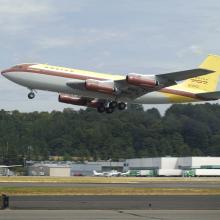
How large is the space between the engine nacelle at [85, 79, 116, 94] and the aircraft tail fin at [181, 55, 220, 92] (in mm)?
10063

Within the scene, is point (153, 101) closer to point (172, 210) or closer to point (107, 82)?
point (107, 82)

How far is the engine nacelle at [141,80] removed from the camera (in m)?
66.1

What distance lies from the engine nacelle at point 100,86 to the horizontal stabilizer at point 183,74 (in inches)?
200

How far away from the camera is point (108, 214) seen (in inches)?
1195

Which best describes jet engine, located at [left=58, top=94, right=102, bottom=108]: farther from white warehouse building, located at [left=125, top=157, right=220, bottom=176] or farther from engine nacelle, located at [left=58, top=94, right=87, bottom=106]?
white warehouse building, located at [left=125, top=157, right=220, bottom=176]

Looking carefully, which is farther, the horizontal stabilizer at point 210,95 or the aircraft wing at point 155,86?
the horizontal stabilizer at point 210,95

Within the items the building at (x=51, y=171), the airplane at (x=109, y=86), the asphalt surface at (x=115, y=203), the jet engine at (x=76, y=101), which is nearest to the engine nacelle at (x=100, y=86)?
the airplane at (x=109, y=86)

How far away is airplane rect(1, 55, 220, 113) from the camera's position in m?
64.4

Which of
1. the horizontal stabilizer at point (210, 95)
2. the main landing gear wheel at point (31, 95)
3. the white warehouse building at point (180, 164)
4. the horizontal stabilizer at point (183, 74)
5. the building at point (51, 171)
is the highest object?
the horizontal stabilizer at point (183, 74)

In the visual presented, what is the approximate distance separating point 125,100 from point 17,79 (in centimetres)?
1183

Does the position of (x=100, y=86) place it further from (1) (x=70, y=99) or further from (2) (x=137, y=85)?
(1) (x=70, y=99)

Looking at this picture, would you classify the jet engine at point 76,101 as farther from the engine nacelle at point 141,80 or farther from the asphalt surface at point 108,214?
the asphalt surface at point 108,214

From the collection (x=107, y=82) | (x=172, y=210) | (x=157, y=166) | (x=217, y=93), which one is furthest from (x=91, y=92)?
(x=157, y=166)

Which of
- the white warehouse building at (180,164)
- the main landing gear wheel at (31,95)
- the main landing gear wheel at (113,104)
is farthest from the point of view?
the white warehouse building at (180,164)
